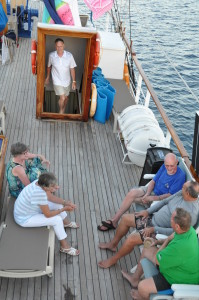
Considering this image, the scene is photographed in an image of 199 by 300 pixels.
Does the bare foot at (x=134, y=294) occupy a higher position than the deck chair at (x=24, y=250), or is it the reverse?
the deck chair at (x=24, y=250)

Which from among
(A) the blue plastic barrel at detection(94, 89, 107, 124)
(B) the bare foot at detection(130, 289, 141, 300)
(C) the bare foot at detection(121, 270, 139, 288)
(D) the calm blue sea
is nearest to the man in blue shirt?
(C) the bare foot at detection(121, 270, 139, 288)

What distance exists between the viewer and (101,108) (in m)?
6.55

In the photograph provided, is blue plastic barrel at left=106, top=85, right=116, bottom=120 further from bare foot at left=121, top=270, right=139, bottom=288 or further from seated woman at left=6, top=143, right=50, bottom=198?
bare foot at left=121, top=270, right=139, bottom=288

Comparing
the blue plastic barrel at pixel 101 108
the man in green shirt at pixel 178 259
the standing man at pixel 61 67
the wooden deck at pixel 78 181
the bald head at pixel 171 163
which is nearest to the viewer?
the man in green shirt at pixel 178 259

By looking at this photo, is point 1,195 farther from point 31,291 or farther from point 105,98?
point 105,98

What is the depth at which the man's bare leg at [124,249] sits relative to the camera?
364 centimetres

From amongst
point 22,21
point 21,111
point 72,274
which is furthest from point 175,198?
point 22,21

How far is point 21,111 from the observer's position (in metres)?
6.82

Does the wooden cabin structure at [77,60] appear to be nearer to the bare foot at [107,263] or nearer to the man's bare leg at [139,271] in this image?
the bare foot at [107,263]

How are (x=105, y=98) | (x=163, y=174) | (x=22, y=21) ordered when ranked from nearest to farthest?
(x=163, y=174), (x=105, y=98), (x=22, y=21)

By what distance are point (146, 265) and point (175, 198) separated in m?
0.72

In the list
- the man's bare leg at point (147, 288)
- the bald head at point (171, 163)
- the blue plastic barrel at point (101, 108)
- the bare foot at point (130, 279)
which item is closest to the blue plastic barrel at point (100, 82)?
the blue plastic barrel at point (101, 108)

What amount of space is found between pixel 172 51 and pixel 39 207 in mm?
16000

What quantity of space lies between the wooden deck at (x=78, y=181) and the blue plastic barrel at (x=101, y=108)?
106mm
